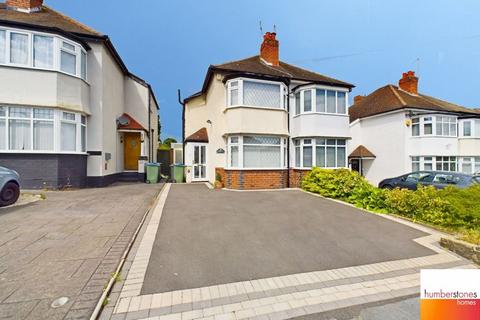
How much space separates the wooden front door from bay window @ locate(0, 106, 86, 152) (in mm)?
4689

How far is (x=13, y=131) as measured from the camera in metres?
9.20

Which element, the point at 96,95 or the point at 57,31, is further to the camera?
the point at 96,95

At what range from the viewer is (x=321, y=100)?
39.9 feet

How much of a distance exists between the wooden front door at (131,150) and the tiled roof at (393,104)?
59.1 feet

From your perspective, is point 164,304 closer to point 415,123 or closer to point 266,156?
point 266,156

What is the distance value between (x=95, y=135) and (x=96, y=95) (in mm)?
2038

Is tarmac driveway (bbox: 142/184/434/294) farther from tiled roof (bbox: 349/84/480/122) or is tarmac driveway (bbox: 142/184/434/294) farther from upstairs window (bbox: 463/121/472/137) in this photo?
upstairs window (bbox: 463/121/472/137)

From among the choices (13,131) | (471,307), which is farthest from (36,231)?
(13,131)

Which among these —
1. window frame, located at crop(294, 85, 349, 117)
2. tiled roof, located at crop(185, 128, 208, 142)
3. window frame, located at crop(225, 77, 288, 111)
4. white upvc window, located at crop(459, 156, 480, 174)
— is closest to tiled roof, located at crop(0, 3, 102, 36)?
Answer: tiled roof, located at crop(185, 128, 208, 142)

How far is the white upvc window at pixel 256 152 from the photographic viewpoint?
11.2 m

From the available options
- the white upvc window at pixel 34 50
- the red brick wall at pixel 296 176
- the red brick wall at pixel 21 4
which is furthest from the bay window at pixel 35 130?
the red brick wall at pixel 296 176

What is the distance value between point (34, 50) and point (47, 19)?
8.18ft

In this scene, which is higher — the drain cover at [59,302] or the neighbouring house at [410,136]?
the neighbouring house at [410,136]

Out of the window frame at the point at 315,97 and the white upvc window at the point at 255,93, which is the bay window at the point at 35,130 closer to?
the white upvc window at the point at 255,93
